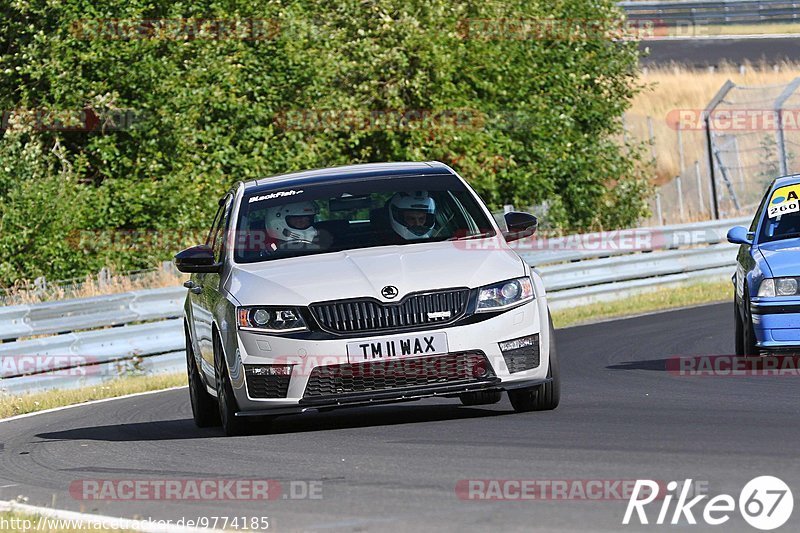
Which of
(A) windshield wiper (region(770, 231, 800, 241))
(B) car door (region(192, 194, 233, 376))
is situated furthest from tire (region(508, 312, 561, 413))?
(A) windshield wiper (region(770, 231, 800, 241))

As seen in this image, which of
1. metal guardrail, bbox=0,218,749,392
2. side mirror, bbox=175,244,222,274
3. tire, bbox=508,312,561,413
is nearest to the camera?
tire, bbox=508,312,561,413

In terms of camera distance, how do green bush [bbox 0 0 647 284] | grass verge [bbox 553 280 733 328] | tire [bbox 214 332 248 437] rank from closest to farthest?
tire [bbox 214 332 248 437], grass verge [bbox 553 280 733 328], green bush [bbox 0 0 647 284]

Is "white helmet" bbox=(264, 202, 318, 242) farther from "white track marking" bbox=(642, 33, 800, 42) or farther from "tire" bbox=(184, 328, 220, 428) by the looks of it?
"white track marking" bbox=(642, 33, 800, 42)

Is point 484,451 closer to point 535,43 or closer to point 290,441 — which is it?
point 290,441

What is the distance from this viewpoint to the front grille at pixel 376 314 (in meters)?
9.33

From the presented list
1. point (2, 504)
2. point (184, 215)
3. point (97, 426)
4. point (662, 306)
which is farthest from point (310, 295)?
point (184, 215)

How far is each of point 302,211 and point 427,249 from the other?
1.05m

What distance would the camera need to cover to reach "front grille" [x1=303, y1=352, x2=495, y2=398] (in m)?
9.30

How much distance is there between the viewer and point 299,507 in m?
7.10

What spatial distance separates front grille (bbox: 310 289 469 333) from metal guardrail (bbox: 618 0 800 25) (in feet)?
150

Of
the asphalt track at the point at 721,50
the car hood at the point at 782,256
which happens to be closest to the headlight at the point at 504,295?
the car hood at the point at 782,256

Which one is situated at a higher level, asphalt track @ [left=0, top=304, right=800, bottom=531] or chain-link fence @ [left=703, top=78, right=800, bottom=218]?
asphalt track @ [left=0, top=304, right=800, bottom=531]

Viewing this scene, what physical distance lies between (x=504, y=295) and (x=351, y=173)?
194 cm

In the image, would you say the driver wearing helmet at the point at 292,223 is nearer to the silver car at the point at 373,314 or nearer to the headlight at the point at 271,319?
the silver car at the point at 373,314
